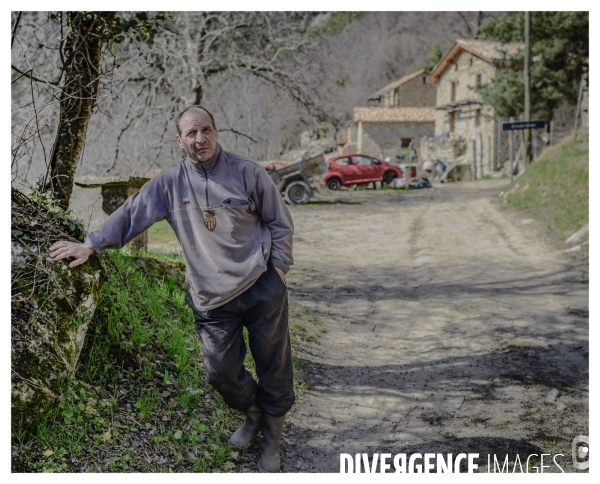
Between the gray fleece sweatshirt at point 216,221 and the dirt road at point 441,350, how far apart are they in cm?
133

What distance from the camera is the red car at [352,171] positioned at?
84.1ft

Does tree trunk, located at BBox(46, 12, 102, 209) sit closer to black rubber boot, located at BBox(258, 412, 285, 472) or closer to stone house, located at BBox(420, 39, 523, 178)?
black rubber boot, located at BBox(258, 412, 285, 472)

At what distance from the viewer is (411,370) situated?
5.86 metres

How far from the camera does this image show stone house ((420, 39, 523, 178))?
1315 inches

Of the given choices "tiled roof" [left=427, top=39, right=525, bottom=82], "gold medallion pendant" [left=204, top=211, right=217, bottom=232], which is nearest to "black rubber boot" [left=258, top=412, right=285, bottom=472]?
"gold medallion pendant" [left=204, top=211, right=217, bottom=232]

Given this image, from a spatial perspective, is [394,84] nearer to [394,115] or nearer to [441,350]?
[394,115]

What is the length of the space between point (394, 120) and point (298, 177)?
2356 cm


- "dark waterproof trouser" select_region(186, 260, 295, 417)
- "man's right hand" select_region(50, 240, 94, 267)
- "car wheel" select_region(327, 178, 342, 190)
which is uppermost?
"car wheel" select_region(327, 178, 342, 190)

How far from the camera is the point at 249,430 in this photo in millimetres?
3834

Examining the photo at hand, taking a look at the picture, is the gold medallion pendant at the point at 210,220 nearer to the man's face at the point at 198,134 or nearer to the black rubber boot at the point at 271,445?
the man's face at the point at 198,134

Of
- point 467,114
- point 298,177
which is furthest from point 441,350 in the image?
point 467,114

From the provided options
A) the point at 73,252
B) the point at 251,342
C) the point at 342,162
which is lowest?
the point at 251,342

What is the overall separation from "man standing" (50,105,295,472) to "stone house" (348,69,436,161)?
36903mm

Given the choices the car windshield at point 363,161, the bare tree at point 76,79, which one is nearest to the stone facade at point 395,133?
the car windshield at point 363,161
